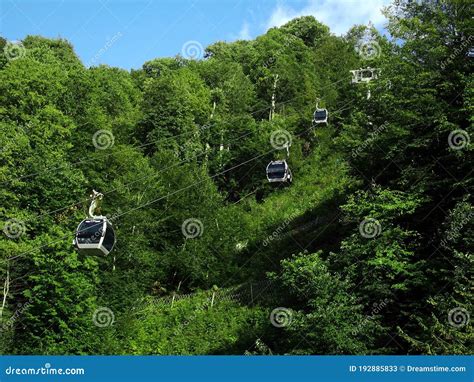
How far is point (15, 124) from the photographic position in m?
38.1

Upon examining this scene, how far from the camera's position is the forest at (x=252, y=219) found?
2334 cm

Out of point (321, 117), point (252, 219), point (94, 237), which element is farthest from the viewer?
point (252, 219)

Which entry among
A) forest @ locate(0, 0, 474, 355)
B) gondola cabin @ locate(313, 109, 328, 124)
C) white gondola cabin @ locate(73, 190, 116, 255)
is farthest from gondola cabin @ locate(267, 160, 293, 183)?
gondola cabin @ locate(313, 109, 328, 124)

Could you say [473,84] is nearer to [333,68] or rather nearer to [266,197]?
[266,197]

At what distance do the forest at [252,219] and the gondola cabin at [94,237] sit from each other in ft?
3.87

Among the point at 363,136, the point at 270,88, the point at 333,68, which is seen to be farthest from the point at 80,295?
the point at 333,68

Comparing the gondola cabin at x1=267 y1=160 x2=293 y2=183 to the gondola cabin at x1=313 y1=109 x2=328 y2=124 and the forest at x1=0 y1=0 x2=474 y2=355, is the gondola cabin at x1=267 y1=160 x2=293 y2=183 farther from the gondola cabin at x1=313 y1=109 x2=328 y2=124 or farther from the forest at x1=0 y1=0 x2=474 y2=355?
the gondola cabin at x1=313 y1=109 x2=328 y2=124

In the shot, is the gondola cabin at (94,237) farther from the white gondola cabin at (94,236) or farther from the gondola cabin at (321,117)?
the gondola cabin at (321,117)

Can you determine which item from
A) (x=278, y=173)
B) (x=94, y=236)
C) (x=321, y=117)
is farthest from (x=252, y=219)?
(x=94, y=236)

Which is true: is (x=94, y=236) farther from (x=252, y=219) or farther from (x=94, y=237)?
(x=252, y=219)

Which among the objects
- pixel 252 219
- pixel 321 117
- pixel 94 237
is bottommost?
pixel 94 237

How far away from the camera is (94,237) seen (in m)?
18.0

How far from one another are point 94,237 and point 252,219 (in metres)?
29.3

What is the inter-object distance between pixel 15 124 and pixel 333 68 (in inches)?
1625
